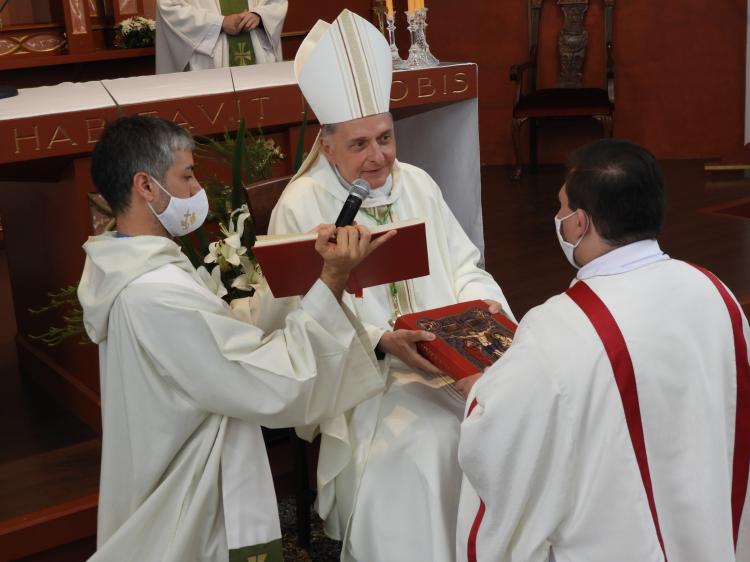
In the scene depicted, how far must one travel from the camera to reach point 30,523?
3113mm

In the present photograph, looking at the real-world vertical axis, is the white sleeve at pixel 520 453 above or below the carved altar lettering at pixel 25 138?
below

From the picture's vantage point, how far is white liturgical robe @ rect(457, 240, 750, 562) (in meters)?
2.08

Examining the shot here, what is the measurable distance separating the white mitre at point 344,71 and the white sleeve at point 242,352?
2.59 feet

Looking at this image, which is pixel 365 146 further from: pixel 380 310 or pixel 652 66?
pixel 652 66

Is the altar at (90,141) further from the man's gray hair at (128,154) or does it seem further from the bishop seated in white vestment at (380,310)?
the man's gray hair at (128,154)

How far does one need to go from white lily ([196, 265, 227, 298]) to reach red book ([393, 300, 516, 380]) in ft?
1.67

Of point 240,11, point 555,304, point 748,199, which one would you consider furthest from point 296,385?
point 748,199

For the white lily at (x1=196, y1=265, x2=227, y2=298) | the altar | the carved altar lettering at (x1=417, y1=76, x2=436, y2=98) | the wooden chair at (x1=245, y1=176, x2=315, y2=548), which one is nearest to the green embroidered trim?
the wooden chair at (x1=245, y1=176, x2=315, y2=548)

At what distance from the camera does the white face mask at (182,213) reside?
8.08 feet

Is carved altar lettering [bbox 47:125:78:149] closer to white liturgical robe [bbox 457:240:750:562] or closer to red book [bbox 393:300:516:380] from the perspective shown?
red book [bbox 393:300:516:380]

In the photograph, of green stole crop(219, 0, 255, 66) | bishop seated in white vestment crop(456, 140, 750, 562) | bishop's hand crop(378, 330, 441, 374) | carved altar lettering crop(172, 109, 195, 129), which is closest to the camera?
bishop seated in white vestment crop(456, 140, 750, 562)

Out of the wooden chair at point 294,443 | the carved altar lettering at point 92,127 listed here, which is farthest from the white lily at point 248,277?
the carved altar lettering at point 92,127

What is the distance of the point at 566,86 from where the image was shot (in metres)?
8.35

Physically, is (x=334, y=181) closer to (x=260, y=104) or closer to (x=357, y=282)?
(x=357, y=282)
